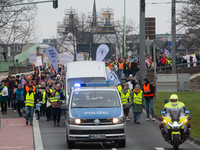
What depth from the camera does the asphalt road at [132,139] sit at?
1259 centimetres

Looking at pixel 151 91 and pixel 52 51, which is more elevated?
pixel 52 51

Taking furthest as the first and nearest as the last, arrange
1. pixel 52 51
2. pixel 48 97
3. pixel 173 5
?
pixel 52 51 < pixel 173 5 < pixel 48 97

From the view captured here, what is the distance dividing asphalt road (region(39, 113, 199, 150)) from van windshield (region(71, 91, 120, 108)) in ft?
3.95

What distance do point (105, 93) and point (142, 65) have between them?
1289cm

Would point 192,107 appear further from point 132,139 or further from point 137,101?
point 132,139

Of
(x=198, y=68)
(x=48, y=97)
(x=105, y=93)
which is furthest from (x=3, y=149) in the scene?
(x=198, y=68)

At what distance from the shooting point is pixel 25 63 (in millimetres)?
59375

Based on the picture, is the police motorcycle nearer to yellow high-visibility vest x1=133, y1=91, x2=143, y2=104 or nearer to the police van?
the police van

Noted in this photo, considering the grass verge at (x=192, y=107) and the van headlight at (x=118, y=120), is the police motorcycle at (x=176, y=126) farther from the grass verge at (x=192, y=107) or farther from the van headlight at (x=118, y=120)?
the grass verge at (x=192, y=107)

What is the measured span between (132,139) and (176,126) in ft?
9.39

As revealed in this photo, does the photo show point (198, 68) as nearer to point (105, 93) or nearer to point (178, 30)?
point (178, 30)

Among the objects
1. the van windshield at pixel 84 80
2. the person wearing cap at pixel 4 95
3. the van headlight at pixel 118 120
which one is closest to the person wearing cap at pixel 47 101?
the van windshield at pixel 84 80

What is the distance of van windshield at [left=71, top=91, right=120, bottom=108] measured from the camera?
12414 mm

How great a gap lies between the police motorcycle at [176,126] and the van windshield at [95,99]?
1.50 metres
